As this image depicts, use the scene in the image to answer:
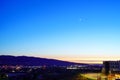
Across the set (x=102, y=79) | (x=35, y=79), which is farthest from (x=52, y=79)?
(x=102, y=79)

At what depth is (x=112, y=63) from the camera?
149 meters

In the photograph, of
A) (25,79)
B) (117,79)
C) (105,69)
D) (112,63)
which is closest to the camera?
(117,79)

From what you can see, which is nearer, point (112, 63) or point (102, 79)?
point (102, 79)

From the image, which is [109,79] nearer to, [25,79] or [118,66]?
[25,79]

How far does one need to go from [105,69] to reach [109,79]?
43765mm

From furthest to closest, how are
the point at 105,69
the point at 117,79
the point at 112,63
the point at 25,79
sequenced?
the point at 112,63 → the point at 105,69 → the point at 25,79 → the point at 117,79

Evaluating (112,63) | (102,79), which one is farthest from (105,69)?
(102,79)

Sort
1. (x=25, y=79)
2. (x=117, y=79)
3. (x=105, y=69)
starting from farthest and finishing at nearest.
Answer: (x=105, y=69) → (x=25, y=79) → (x=117, y=79)

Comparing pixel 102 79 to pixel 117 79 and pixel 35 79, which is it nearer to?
pixel 117 79

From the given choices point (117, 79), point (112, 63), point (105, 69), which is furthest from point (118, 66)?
point (117, 79)

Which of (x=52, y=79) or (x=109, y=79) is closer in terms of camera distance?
(x=109, y=79)

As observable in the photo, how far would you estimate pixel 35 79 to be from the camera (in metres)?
90.8

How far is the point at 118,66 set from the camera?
505 feet

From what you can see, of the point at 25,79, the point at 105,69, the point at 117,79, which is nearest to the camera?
the point at 117,79
